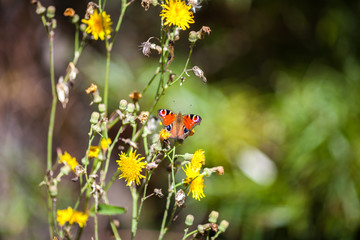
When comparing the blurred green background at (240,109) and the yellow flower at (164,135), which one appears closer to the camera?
the yellow flower at (164,135)

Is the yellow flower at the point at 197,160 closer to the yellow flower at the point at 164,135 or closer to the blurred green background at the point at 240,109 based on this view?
the yellow flower at the point at 164,135

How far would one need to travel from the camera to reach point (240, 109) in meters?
2.09

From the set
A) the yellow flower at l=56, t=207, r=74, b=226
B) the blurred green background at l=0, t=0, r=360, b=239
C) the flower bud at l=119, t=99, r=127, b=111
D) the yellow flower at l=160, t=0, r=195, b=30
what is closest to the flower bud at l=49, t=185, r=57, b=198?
the yellow flower at l=56, t=207, r=74, b=226

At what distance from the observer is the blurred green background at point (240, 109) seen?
5.94 ft

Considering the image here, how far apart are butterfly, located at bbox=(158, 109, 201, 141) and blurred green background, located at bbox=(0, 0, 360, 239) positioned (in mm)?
1202

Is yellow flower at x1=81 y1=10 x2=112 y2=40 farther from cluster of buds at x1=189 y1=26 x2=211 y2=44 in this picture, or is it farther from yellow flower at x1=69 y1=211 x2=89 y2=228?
yellow flower at x1=69 y1=211 x2=89 y2=228

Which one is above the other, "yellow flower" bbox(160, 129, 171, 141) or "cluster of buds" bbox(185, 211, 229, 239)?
"yellow flower" bbox(160, 129, 171, 141)

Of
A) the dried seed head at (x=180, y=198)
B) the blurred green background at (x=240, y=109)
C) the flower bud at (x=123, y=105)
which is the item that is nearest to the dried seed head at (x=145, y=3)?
the flower bud at (x=123, y=105)

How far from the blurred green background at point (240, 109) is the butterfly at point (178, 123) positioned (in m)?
1.20

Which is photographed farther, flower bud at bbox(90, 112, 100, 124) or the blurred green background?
the blurred green background

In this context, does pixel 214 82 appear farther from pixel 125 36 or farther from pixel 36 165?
pixel 36 165

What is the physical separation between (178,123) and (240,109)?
4.94ft

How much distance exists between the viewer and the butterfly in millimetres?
612

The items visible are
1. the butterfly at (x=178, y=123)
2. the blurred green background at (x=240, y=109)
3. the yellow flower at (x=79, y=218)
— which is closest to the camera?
the yellow flower at (x=79, y=218)
